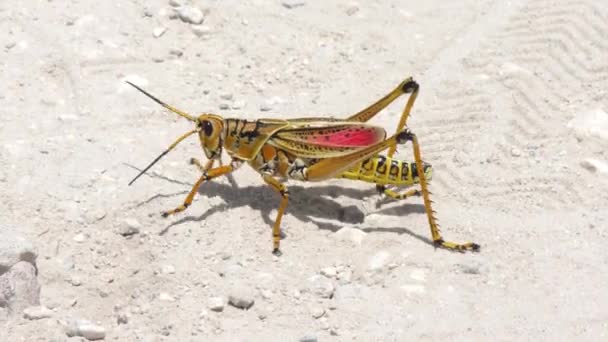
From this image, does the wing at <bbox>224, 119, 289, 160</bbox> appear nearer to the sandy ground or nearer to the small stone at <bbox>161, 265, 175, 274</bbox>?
the sandy ground

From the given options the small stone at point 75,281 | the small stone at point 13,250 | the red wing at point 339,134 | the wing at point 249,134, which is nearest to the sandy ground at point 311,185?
the small stone at point 75,281

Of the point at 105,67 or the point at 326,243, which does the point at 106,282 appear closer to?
the point at 326,243

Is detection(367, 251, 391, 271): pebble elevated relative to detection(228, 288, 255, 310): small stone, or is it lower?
elevated

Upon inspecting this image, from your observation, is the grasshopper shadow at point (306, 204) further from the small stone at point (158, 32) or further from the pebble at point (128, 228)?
the small stone at point (158, 32)

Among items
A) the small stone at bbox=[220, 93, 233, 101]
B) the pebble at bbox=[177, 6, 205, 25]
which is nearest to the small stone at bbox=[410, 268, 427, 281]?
the small stone at bbox=[220, 93, 233, 101]

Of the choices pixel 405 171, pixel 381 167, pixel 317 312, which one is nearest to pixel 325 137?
pixel 381 167

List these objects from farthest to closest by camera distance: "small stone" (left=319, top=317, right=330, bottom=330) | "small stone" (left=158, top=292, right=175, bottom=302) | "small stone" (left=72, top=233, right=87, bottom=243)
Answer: "small stone" (left=72, top=233, right=87, bottom=243) → "small stone" (left=158, top=292, right=175, bottom=302) → "small stone" (left=319, top=317, right=330, bottom=330)
